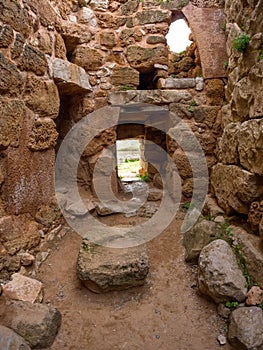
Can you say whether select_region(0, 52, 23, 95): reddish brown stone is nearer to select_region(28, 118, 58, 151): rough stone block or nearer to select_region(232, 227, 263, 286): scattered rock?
select_region(28, 118, 58, 151): rough stone block

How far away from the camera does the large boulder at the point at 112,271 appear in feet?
6.92

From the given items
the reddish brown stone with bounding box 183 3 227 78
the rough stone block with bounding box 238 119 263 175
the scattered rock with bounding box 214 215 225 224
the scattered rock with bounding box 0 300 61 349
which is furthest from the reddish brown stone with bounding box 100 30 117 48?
the scattered rock with bounding box 0 300 61 349

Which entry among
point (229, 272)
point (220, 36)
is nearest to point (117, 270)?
point (229, 272)

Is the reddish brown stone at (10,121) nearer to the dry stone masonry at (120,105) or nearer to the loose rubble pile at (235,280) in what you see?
the dry stone masonry at (120,105)

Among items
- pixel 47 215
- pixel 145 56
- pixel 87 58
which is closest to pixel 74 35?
pixel 87 58

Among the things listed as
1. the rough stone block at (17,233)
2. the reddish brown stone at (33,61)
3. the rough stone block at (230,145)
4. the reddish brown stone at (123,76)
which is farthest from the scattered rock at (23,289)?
the reddish brown stone at (123,76)

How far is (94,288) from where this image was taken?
2186 millimetres

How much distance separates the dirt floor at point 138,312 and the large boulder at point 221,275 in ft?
0.65

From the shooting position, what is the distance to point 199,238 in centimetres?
250

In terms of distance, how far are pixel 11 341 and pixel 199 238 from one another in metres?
1.82

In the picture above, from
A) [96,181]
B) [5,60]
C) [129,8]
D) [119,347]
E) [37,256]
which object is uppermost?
[129,8]

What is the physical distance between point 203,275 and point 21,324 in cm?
147

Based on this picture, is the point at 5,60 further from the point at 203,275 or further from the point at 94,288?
the point at 203,275

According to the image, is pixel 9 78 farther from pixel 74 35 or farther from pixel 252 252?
pixel 252 252
